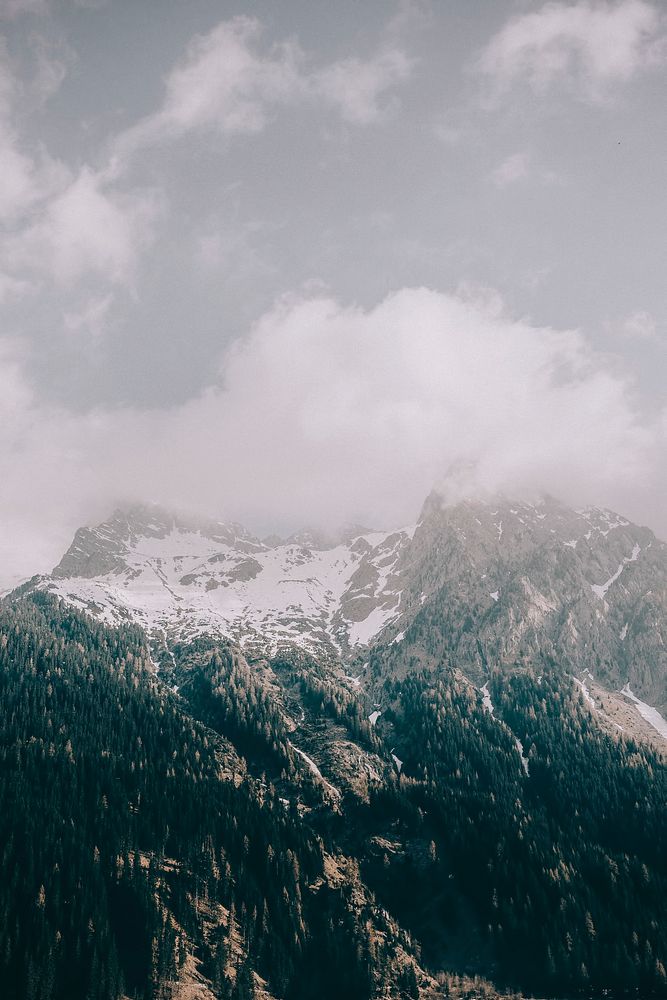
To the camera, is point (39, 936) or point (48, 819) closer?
point (39, 936)

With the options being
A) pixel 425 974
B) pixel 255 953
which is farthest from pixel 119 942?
pixel 425 974

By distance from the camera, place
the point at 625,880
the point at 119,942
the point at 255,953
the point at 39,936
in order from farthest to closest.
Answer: the point at 625,880 < the point at 255,953 < the point at 119,942 < the point at 39,936

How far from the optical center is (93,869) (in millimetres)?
155500

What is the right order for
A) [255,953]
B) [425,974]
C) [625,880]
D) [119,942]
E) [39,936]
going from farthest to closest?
[625,880] < [425,974] < [255,953] < [119,942] < [39,936]

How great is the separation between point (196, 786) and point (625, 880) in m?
127

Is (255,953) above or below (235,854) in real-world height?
below

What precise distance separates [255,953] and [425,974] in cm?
4578

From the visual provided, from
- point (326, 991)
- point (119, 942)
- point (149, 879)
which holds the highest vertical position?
point (149, 879)

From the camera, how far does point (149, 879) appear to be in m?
162

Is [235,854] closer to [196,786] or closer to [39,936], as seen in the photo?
[196,786]

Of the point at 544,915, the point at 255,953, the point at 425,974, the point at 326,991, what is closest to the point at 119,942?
the point at 255,953

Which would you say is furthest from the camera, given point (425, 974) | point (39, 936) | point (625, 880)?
point (625, 880)

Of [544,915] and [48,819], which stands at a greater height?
[48,819]

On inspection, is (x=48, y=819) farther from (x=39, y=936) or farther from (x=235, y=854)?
(x=235, y=854)
